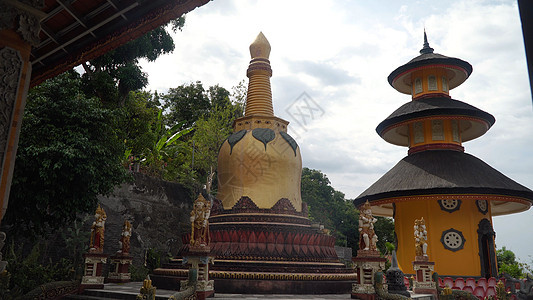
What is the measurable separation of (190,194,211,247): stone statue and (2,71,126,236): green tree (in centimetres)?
435

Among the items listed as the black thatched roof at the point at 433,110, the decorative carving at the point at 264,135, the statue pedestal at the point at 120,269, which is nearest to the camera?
the statue pedestal at the point at 120,269

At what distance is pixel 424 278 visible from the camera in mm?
15812

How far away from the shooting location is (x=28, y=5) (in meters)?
4.70

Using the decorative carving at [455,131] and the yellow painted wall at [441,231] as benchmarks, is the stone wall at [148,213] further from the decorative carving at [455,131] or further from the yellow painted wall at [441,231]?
the decorative carving at [455,131]

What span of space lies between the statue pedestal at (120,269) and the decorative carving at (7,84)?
14.3 m

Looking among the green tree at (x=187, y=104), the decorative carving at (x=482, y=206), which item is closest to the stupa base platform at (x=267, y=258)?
the decorative carving at (x=482, y=206)

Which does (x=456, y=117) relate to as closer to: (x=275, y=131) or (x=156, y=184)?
(x=275, y=131)

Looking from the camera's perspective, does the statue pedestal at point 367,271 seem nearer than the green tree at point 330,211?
Yes

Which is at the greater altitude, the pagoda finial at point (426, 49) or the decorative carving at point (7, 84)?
the pagoda finial at point (426, 49)

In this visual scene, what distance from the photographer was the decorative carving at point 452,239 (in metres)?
18.3

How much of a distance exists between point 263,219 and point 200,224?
189 inches

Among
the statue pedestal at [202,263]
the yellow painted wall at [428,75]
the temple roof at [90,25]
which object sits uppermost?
the yellow painted wall at [428,75]

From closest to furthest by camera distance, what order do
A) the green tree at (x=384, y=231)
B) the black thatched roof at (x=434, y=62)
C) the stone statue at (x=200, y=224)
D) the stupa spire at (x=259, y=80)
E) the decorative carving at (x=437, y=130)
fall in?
the stone statue at (x=200, y=224) < the stupa spire at (x=259, y=80) < the decorative carving at (x=437, y=130) < the black thatched roof at (x=434, y=62) < the green tree at (x=384, y=231)

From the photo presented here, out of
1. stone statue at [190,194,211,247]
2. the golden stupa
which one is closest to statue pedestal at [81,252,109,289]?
stone statue at [190,194,211,247]
